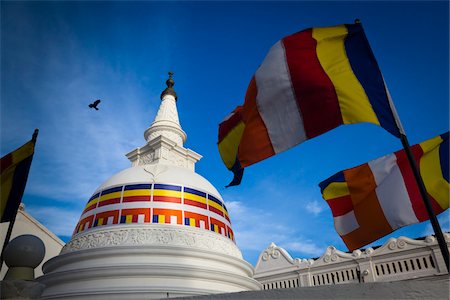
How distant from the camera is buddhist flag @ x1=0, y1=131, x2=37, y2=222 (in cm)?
764

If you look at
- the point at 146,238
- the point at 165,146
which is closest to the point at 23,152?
the point at 146,238

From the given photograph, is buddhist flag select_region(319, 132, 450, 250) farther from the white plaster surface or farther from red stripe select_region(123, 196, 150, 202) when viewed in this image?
red stripe select_region(123, 196, 150, 202)

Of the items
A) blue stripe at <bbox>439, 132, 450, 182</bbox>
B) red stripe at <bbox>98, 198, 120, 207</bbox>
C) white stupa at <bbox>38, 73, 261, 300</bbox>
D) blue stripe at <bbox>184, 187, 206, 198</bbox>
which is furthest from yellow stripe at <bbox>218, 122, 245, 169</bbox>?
red stripe at <bbox>98, 198, 120, 207</bbox>

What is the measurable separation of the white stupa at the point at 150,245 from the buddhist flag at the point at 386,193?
4436 mm

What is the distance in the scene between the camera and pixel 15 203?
25.2 feet

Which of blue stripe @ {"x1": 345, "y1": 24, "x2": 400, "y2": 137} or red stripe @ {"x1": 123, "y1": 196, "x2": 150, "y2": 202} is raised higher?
red stripe @ {"x1": 123, "y1": 196, "x2": 150, "y2": 202}

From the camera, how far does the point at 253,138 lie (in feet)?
19.1

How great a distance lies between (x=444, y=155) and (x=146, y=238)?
8.12 metres

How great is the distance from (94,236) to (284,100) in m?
7.78

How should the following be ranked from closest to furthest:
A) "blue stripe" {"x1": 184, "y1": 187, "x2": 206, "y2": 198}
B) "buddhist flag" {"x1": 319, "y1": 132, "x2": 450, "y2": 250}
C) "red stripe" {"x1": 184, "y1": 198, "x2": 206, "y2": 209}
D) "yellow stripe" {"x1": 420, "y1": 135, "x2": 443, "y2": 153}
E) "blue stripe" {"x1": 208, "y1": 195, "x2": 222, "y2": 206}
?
"buddhist flag" {"x1": 319, "y1": 132, "x2": 450, "y2": 250} → "yellow stripe" {"x1": 420, "y1": 135, "x2": 443, "y2": 153} → "red stripe" {"x1": 184, "y1": 198, "x2": 206, "y2": 209} → "blue stripe" {"x1": 184, "y1": 187, "x2": 206, "y2": 198} → "blue stripe" {"x1": 208, "y1": 195, "x2": 222, "y2": 206}

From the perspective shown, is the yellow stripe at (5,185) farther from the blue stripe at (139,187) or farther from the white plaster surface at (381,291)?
the white plaster surface at (381,291)

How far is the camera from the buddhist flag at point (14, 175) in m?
7.64

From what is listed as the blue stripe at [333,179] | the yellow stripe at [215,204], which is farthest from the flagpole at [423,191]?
the yellow stripe at [215,204]

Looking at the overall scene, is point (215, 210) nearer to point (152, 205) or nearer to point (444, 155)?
point (152, 205)
